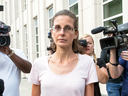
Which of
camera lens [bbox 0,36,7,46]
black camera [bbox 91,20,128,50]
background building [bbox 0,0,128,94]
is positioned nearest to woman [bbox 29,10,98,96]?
black camera [bbox 91,20,128,50]

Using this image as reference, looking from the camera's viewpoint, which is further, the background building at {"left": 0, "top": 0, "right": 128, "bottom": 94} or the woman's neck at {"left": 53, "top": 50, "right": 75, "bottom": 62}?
the background building at {"left": 0, "top": 0, "right": 128, "bottom": 94}

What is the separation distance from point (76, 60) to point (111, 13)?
4.32 metres

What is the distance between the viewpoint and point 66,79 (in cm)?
153

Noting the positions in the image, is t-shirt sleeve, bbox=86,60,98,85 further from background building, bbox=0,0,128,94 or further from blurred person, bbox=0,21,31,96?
background building, bbox=0,0,128,94

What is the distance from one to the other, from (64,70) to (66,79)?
10 cm

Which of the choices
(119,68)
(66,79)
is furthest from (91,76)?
(119,68)

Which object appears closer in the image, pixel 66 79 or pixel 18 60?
pixel 66 79

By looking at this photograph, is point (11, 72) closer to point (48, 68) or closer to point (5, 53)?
point (5, 53)

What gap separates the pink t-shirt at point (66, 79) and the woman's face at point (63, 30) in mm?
242

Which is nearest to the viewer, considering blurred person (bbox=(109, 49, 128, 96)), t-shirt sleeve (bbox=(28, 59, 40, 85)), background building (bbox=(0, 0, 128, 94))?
t-shirt sleeve (bbox=(28, 59, 40, 85))

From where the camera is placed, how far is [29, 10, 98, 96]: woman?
152 cm

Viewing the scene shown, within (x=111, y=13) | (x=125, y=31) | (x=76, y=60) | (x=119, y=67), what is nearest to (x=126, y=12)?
(x=111, y=13)

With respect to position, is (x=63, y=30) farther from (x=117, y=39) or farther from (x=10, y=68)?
(x=10, y=68)

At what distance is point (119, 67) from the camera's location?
245 centimetres
